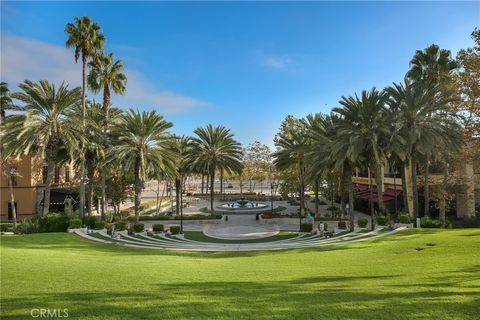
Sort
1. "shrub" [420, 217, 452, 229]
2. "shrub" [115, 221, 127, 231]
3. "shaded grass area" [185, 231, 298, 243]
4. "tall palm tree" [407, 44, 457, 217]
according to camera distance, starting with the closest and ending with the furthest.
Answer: "shaded grass area" [185, 231, 298, 243]
"shrub" [420, 217, 452, 229]
"shrub" [115, 221, 127, 231]
"tall palm tree" [407, 44, 457, 217]

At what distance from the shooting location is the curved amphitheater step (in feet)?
78.2

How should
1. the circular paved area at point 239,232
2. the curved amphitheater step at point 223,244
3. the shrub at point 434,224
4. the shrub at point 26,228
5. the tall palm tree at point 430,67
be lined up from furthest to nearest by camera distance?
the tall palm tree at point 430,67 < the circular paved area at point 239,232 < the shrub at point 434,224 < the shrub at point 26,228 < the curved amphitheater step at point 223,244

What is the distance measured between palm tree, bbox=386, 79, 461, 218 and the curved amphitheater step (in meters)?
8.28

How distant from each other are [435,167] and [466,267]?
35.6 metres

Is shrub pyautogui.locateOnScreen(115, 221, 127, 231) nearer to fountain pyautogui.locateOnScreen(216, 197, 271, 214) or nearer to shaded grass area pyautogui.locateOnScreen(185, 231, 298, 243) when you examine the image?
shaded grass area pyautogui.locateOnScreen(185, 231, 298, 243)

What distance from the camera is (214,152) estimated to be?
145 feet

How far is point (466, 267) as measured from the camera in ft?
36.8

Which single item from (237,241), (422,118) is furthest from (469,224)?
(237,241)

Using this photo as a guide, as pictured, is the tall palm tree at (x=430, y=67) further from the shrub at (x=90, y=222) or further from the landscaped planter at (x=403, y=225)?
the shrub at (x=90, y=222)

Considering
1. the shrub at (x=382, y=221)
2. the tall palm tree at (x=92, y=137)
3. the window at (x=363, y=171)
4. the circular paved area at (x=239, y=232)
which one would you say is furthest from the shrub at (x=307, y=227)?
the tall palm tree at (x=92, y=137)

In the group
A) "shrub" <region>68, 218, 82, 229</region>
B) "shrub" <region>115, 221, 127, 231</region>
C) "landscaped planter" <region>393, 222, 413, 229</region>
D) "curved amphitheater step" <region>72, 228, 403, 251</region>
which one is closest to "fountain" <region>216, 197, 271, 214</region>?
"curved amphitheater step" <region>72, 228, 403, 251</region>

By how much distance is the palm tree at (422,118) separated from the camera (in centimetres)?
2870

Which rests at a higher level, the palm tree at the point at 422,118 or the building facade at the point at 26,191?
the palm tree at the point at 422,118

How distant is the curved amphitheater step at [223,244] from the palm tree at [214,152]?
1546cm
